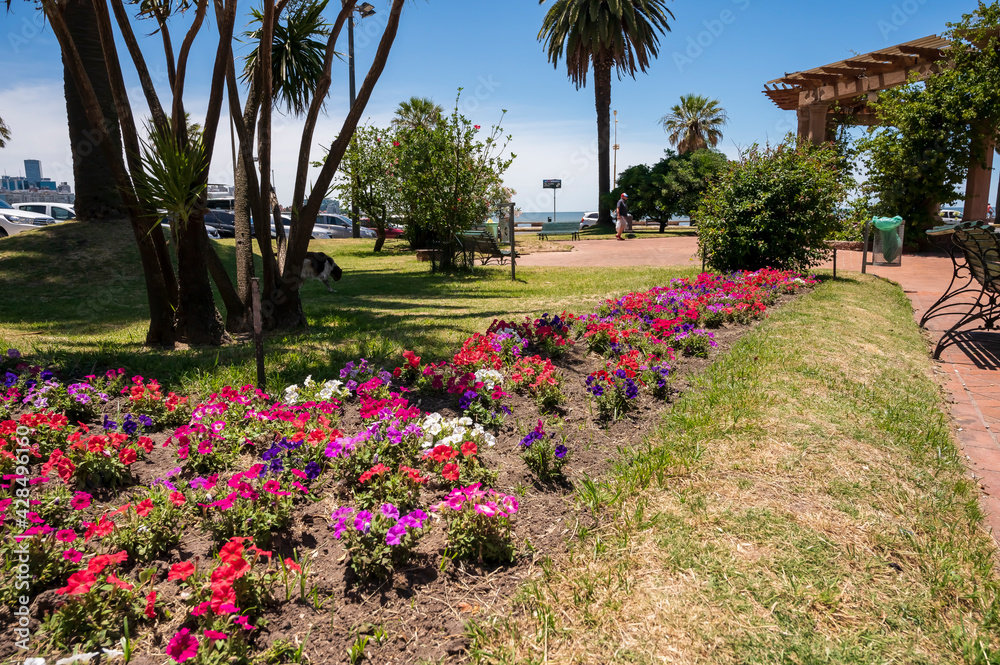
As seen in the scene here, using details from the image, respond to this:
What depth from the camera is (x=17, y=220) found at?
737 inches

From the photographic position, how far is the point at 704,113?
43625mm

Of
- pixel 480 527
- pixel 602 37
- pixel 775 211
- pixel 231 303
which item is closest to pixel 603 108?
pixel 602 37

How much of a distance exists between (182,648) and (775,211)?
9146 mm

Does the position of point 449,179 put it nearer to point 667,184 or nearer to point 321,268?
point 321,268

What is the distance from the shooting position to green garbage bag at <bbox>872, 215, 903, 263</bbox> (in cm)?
1212

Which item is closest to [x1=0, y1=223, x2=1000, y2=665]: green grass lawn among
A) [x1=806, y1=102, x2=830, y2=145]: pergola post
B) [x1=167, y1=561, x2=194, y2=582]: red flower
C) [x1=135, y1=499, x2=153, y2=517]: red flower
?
[x1=167, y1=561, x2=194, y2=582]: red flower

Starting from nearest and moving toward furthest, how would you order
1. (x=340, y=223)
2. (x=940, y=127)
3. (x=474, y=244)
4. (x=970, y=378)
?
(x=970, y=378)
(x=474, y=244)
(x=940, y=127)
(x=340, y=223)

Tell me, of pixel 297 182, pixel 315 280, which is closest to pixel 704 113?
pixel 315 280

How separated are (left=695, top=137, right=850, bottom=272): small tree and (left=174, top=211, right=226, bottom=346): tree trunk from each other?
23.7 ft

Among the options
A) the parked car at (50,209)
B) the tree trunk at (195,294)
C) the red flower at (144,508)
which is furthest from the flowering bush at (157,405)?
the parked car at (50,209)

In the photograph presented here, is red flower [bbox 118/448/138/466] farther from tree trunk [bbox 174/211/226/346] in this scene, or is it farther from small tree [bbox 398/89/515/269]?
small tree [bbox 398/89/515/269]

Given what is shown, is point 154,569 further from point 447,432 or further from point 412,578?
point 447,432

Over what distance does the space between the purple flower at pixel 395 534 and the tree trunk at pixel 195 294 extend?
4290mm

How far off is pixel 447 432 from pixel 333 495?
25.1 inches
